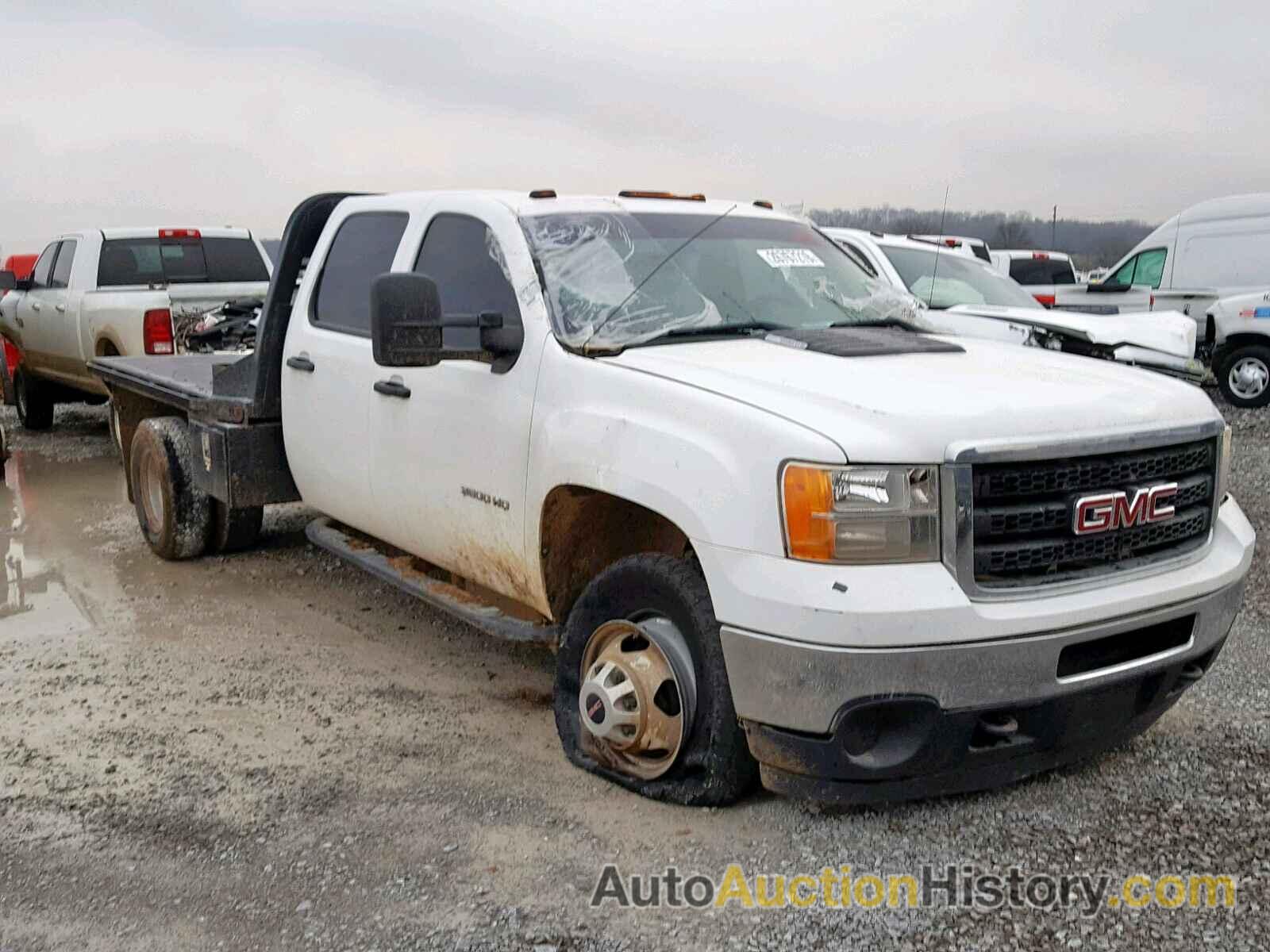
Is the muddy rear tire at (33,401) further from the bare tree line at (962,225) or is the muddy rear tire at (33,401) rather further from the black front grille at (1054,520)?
the black front grille at (1054,520)

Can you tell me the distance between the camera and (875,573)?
309 cm

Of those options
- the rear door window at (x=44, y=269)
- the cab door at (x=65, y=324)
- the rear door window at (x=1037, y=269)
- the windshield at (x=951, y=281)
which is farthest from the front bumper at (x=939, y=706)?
the rear door window at (x=1037, y=269)

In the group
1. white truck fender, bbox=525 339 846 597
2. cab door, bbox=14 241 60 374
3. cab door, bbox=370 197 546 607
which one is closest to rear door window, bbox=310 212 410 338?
cab door, bbox=370 197 546 607

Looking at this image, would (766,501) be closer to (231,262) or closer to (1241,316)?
(231,262)

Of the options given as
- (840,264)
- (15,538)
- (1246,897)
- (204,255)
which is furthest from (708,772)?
(204,255)

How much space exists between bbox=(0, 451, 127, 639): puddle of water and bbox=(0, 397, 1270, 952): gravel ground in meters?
0.48

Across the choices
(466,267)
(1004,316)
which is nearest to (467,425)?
(466,267)

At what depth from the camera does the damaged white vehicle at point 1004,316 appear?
28.6 ft

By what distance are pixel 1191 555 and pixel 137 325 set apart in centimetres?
845

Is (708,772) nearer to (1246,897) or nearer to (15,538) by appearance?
(1246,897)

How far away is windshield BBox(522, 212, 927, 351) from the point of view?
4141 millimetres

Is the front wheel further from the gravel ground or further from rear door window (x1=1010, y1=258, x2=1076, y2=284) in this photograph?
the gravel ground

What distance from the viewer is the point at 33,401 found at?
12.4 m

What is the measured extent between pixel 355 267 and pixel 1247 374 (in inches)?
420
